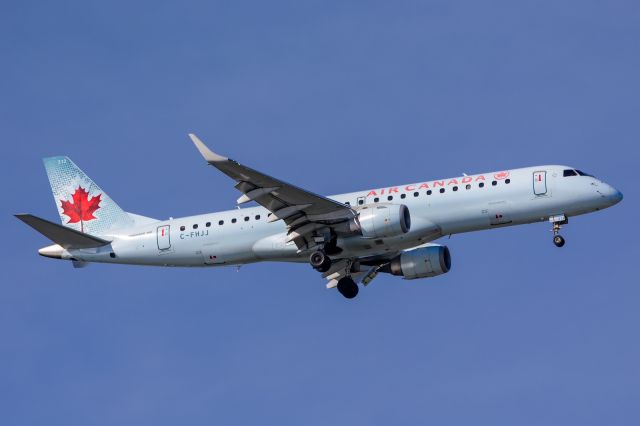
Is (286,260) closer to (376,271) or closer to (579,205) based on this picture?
(376,271)

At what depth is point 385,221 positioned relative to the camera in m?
56.0

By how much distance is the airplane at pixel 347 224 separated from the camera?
186 feet

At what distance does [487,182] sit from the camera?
57.0 m

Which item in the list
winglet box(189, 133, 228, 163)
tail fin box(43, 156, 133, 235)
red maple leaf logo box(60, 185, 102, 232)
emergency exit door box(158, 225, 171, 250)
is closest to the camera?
winglet box(189, 133, 228, 163)

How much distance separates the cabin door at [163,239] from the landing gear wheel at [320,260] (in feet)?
23.1

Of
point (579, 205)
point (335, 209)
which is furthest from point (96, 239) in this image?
point (579, 205)

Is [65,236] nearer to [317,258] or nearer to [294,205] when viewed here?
[294,205]

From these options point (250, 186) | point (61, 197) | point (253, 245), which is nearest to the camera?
point (250, 186)

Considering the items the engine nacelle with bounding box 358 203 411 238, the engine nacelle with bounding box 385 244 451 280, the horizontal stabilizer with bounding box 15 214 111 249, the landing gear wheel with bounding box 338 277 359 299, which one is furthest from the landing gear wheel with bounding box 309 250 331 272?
the horizontal stabilizer with bounding box 15 214 111 249

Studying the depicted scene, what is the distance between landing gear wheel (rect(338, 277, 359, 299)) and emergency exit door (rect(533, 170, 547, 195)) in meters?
10.2

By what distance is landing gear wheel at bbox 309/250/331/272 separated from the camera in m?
57.9

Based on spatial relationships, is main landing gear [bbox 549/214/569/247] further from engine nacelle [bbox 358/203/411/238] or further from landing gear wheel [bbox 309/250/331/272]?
landing gear wheel [bbox 309/250/331/272]

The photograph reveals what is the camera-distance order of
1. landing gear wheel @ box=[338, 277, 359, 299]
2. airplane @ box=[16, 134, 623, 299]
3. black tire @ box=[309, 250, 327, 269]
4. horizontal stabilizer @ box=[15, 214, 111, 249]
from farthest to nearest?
landing gear wheel @ box=[338, 277, 359, 299] → horizontal stabilizer @ box=[15, 214, 111, 249] → black tire @ box=[309, 250, 327, 269] → airplane @ box=[16, 134, 623, 299]

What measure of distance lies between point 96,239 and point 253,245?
7.61 meters
